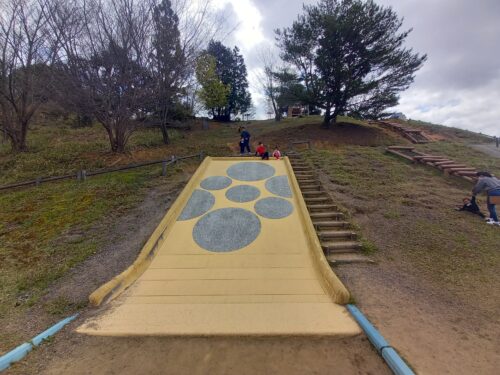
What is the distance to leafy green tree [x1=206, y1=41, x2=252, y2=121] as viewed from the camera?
3428cm

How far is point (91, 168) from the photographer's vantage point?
→ 12531mm

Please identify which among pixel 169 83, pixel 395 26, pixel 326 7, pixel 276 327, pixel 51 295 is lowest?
pixel 51 295

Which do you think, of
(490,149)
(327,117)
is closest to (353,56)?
(327,117)

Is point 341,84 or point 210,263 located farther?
point 341,84

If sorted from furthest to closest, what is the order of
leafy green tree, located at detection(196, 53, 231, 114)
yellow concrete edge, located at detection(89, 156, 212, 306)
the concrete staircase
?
1. leafy green tree, located at detection(196, 53, 231, 114)
2. the concrete staircase
3. yellow concrete edge, located at detection(89, 156, 212, 306)

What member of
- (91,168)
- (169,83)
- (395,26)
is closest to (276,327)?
(91,168)

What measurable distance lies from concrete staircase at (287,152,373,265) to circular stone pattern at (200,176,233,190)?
272 centimetres

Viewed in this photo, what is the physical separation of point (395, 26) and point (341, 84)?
472 centimetres

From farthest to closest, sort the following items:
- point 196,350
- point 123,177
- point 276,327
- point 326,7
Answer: point 326,7 → point 123,177 → point 276,327 → point 196,350

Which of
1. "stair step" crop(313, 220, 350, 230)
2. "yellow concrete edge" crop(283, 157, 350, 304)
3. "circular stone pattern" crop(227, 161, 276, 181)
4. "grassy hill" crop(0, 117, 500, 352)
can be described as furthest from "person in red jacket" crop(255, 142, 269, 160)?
"stair step" crop(313, 220, 350, 230)

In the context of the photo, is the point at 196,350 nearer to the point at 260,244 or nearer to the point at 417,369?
the point at 417,369

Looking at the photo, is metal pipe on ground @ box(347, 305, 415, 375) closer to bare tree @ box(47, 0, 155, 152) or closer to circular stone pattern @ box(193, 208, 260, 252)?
circular stone pattern @ box(193, 208, 260, 252)

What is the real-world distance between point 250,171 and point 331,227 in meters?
4.26

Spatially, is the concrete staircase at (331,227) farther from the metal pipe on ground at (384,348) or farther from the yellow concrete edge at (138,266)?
the yellow concrete edge at (138,266)
